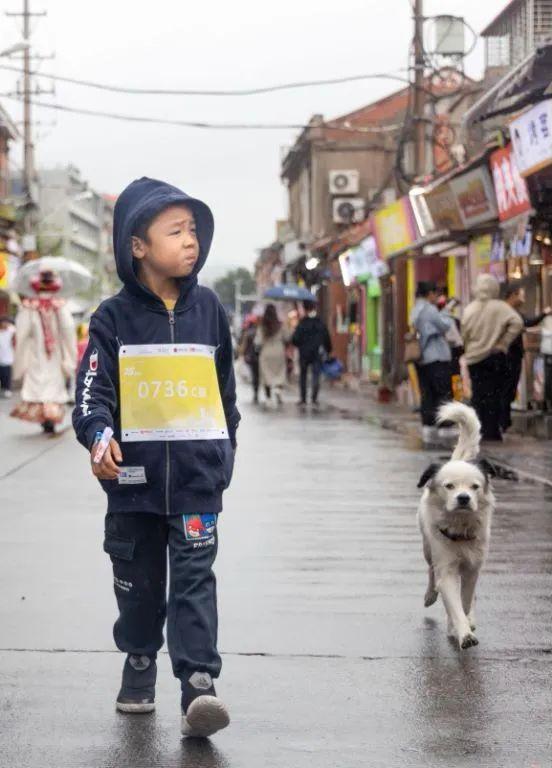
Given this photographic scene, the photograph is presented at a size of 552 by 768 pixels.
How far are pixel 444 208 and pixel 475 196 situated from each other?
3.01 meters

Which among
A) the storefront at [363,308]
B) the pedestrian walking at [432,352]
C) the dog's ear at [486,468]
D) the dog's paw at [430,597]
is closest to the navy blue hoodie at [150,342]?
the dog's ear at [486,468]

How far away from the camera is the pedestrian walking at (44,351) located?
814 inches

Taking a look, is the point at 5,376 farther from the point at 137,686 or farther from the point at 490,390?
the point at 137,686

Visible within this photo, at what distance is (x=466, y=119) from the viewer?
21.0m

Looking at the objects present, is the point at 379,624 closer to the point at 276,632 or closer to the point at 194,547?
the point at 276,632

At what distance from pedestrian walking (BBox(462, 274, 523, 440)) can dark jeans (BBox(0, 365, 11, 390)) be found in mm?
19591

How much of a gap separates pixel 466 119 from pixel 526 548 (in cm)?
1201

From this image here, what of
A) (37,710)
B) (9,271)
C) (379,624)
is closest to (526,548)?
(379,624)

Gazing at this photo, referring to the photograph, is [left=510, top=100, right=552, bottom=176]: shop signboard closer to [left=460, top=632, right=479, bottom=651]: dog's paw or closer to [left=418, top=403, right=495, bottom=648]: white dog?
[left=418, top=403, right=495, bottom=648]: white dog

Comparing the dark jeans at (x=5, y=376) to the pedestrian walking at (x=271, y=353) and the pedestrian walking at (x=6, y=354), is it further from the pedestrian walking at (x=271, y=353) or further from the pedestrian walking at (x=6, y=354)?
the pedestrian walking at (x=271, y=353)

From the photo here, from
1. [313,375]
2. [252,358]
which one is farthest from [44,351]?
[252,358]

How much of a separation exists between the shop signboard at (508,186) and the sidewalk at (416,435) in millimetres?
3030

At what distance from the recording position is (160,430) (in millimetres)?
5332

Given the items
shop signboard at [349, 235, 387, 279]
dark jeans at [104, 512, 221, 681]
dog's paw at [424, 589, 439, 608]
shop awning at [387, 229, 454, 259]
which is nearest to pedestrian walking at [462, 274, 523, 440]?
shop awning at [387, 229, 454, 259]
